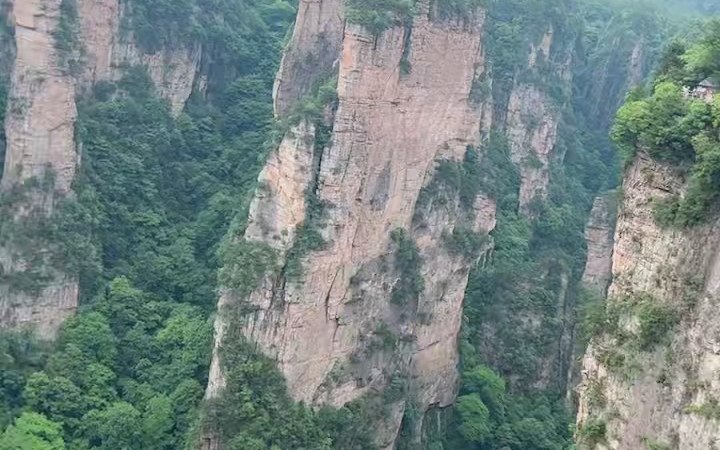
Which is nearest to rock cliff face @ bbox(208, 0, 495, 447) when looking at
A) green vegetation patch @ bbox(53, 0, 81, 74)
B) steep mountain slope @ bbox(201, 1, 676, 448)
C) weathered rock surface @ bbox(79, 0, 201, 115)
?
steep mountain slope @ bbox(201, 1, 676, 448)

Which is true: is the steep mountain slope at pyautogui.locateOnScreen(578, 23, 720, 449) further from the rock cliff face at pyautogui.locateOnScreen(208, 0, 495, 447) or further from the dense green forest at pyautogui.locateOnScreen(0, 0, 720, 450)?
the rock cliff face at pyautogui.locateOnScreen(208, 0, 495, 447)

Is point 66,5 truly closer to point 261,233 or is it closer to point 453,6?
point 261,233

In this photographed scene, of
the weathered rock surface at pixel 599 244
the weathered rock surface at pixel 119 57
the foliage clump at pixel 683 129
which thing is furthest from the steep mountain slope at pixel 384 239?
A: the foliage clump at pixel 683 129

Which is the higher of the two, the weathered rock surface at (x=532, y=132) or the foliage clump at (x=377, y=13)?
the foliage clump at (x=377, y=13)

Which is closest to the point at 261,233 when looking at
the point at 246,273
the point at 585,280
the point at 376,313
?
the point at 246,273

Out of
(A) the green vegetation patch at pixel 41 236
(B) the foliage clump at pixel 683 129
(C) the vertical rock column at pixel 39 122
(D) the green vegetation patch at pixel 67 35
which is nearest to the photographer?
(B) the foliage clump at pixel 683 129

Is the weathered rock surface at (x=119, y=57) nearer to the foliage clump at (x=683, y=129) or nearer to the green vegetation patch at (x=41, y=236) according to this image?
the green vegetation patch at (x=41, y=236)
